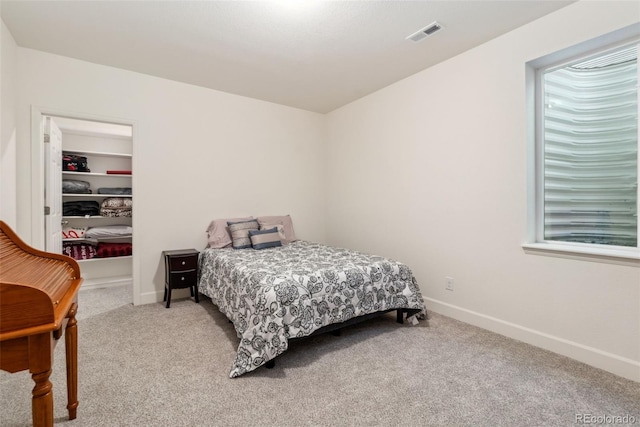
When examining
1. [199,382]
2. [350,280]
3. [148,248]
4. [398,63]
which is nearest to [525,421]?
[350,280]

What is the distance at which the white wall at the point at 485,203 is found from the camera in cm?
210

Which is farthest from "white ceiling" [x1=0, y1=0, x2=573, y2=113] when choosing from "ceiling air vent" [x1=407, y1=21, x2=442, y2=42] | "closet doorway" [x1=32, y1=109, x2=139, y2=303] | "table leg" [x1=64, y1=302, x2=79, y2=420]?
"table leg" [x1=64, y1=302, x2=79, y2=420]

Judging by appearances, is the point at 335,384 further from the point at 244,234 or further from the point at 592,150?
the point at 592,150

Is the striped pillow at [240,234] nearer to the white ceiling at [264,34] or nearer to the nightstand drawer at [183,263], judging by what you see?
the nightstand drawer at [183,263]

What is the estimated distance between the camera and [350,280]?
251cm

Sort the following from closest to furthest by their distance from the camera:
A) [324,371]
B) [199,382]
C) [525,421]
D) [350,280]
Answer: [525,421] → [199,382] → [324,371] → [350,280]

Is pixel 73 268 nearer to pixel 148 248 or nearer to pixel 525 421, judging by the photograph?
pixel 148 248

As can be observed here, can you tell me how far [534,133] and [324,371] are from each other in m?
2.44

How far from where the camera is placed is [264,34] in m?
2.55

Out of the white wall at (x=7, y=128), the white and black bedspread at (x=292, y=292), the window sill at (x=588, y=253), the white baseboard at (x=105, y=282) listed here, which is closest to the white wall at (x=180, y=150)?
the white wall at (x=7, y=128)

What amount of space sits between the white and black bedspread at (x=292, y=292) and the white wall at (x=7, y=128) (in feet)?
5.46

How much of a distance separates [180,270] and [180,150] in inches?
53.9

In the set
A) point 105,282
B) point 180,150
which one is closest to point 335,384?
point 180,150

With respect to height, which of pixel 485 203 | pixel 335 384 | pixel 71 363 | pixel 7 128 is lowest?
pixel 335 384
